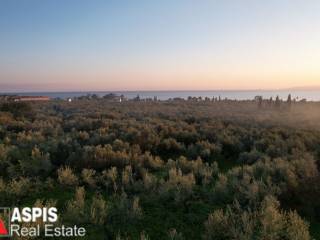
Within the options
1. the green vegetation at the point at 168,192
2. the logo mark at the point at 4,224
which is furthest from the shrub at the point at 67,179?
the logo mark at the point at 4,224

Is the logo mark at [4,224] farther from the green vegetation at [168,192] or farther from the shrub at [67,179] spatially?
the shrub at [67,179]

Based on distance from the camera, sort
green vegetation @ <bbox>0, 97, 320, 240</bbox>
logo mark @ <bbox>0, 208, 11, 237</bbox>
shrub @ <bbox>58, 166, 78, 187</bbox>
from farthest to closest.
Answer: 1. shrub @ <bbox>58, 166, 78, 187</bbox>
2. green vegetation @ <bbox>0, 97, 320, 240</bbox>
3. logo mark @ <bbox>0, 208, 11, 237</bbox>

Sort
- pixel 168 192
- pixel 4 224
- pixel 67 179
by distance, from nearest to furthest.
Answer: pixel 4 224 → pixel 168 192 → pixel 67 179

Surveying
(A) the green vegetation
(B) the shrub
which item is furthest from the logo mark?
(B) the shrub

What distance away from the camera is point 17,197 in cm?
920

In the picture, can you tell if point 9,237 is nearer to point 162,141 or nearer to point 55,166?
point 55,166

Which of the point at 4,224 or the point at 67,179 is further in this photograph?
the point at 67,179

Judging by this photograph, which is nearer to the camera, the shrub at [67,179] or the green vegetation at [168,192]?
the green vegetation at [168,192]

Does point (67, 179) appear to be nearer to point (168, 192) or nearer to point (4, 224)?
point (168, 192)

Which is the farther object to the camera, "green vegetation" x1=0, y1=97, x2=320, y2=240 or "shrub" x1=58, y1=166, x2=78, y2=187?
"shrub" x1=58, y1=166, x2=78, y2=187

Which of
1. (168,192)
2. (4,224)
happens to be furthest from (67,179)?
(4,224)

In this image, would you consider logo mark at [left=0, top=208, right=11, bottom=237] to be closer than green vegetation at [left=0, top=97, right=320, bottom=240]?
Yes

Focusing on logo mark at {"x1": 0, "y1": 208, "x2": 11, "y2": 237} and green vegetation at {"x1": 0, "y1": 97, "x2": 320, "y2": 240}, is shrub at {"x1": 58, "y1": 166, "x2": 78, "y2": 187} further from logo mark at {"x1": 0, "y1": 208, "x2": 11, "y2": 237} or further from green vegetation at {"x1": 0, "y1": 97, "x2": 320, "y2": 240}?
logo mark at {"x1": 0, "y1": 208, "x2": 11, "y2": 237}

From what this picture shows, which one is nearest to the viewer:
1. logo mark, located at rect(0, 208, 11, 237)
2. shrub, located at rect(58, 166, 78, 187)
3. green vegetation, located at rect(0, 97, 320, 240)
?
logo mark, located at rect(0, 208, 11, 237)
